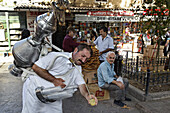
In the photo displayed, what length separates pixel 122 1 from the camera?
11.8m

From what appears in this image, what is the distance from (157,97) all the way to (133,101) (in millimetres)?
620

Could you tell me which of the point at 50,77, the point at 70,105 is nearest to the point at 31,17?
the point at 70,105

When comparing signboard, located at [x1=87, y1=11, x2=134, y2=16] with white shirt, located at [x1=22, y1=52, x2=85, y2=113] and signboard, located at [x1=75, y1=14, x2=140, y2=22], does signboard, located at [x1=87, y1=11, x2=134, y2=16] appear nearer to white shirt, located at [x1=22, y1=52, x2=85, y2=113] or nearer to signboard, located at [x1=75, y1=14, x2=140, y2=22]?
signboard, located at [x1=75, y1=14, x2=140, y2=22]

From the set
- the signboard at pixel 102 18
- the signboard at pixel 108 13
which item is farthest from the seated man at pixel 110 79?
the signboard at pixel 108 13

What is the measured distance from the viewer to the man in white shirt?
1.85 meters

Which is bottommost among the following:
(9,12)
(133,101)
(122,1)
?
(133,101)

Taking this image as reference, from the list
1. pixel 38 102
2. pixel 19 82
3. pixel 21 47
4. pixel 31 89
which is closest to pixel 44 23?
pixel 21 47

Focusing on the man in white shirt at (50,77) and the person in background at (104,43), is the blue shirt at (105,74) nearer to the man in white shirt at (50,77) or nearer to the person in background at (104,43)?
the person in background at (104,43)

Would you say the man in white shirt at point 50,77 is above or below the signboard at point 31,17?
below

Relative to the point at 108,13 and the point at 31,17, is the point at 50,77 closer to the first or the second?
the point at 108,13

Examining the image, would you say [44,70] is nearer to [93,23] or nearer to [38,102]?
[38,102]

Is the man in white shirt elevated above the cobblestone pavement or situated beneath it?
elevated above

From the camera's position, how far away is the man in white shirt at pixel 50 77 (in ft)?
6.06

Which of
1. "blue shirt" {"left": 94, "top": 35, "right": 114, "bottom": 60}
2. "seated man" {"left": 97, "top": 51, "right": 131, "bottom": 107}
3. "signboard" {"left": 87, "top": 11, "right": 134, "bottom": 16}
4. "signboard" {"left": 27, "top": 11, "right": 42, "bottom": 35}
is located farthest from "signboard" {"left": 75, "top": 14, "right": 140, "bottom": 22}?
"seated man" {"left": 97, "top": 51, "right": 131, "bottom": 107}
